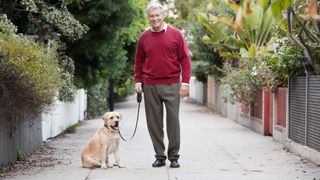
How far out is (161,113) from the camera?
936 cm

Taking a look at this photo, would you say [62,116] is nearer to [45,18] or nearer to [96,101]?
[45,18]

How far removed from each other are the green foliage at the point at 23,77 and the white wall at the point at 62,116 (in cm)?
114

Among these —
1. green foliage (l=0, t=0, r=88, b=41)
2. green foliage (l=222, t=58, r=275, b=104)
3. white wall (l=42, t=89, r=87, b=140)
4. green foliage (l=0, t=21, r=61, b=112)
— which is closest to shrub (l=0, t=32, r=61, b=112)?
green foliage (l=0, t=21, r=61, b=112)

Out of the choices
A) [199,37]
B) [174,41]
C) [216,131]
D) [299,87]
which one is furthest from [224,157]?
[199,37]

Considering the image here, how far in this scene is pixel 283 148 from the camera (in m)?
12.8

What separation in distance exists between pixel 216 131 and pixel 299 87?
20.2 ft

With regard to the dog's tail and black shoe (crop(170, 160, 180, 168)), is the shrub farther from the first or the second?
black shoe (crop(170, 160, 180, 168))

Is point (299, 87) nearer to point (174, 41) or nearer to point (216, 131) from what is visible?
point (174, 41)

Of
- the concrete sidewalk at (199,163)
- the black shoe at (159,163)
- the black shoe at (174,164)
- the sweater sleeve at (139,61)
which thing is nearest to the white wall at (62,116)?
the concrete sidewalk at (199,163)

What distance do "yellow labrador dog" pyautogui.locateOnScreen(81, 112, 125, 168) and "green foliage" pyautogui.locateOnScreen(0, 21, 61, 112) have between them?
39.9 inches

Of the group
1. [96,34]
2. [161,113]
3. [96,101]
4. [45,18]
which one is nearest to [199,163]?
[161,113]

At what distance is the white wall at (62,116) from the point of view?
13889mm

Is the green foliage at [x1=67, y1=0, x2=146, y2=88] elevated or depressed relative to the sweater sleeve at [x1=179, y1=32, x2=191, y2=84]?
elevated

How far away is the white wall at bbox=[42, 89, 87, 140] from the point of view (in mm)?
13889
